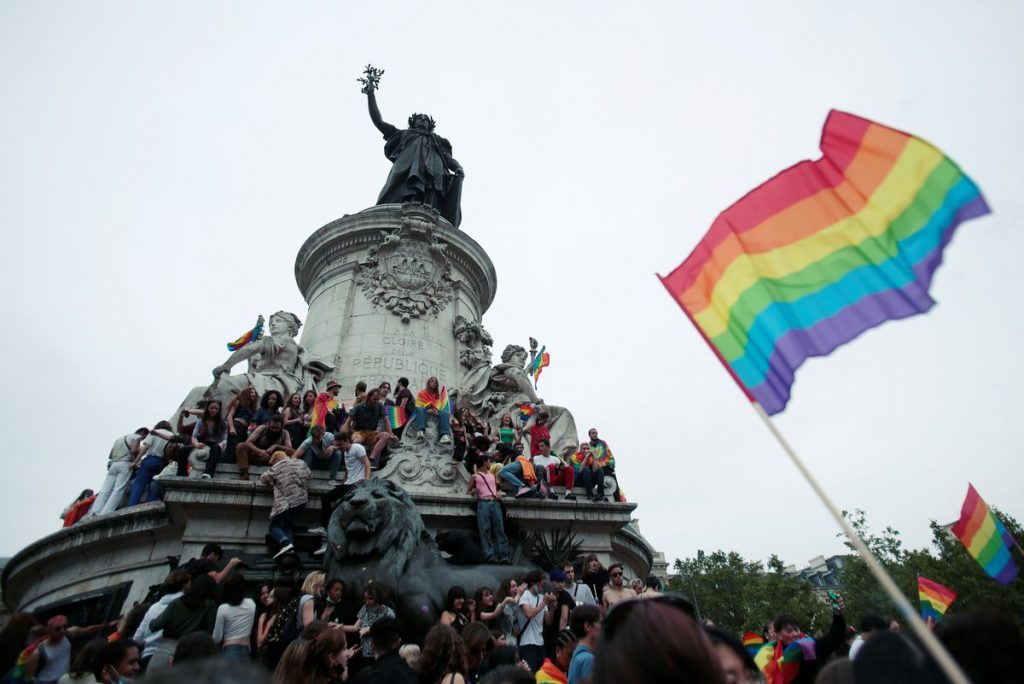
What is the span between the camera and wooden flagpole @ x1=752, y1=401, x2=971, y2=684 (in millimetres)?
1538

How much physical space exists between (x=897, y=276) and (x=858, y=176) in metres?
0.68

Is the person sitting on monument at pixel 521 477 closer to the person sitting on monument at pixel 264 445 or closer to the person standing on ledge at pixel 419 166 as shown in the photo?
the person sitting on monument at pixel 264 445

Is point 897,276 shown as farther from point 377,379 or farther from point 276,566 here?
point 377,379

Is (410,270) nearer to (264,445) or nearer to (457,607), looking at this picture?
(264,445)

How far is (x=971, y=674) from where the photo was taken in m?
1.91

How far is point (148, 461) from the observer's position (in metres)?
9.56

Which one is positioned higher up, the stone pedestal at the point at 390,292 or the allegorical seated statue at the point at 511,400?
the stone pedestal at the point at 390,292

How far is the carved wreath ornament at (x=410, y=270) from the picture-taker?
15.3 meters

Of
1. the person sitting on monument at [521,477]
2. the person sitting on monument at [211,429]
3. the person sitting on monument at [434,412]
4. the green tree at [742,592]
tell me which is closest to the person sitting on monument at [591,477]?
the person sitting on monument at [521,477]

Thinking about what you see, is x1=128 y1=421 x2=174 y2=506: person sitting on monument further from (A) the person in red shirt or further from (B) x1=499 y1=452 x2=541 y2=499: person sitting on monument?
(A) the person in red shirt

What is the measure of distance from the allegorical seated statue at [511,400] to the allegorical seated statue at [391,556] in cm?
699

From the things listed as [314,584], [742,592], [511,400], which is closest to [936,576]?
[742,592]

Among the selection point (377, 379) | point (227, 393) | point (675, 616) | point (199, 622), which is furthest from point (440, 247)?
point (675, 616)

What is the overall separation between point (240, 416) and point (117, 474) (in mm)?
2195
